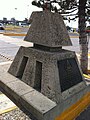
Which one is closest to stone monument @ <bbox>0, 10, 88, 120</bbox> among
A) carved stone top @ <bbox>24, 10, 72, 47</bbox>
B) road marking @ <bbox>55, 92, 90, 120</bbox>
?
carved stone top @ <bbox>24, 10, 72, 47</bbox>

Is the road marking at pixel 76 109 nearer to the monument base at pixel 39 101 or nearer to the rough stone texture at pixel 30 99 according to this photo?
the monument base at pixel 39 101

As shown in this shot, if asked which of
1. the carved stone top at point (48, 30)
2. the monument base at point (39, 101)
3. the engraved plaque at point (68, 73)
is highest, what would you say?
the carved stone top at point (48, 30)

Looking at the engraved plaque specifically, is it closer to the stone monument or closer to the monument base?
the stone monument

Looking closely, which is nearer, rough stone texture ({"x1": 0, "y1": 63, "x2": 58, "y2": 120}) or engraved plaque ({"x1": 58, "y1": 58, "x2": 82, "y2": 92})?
rough stone texture ({"x1": 0, "y1": 63, "x2": 58, "y2": 120})

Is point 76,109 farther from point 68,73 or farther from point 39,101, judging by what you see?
point 39,101

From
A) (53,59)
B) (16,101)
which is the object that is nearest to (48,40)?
(53,59)

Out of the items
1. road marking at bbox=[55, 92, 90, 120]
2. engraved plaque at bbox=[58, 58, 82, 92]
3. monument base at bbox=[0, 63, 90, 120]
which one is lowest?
road marking at bbox=[55, 92, 90, 120]

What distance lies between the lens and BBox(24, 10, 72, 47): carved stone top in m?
5.73

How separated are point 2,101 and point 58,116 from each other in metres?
2.19

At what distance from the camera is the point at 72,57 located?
6312 millimetres

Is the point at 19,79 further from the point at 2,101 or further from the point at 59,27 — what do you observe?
the point at 59,27

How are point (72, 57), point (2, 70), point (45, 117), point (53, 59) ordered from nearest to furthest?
point (45, 117)
point (53, 59)
point (72, 57)
point (2, 70)

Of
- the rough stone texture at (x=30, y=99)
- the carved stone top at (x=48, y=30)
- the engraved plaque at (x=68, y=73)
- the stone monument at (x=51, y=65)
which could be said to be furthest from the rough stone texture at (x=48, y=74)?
the carved stone top at (x=48, y=30)

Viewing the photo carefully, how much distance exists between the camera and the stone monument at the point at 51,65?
526 centimetres
